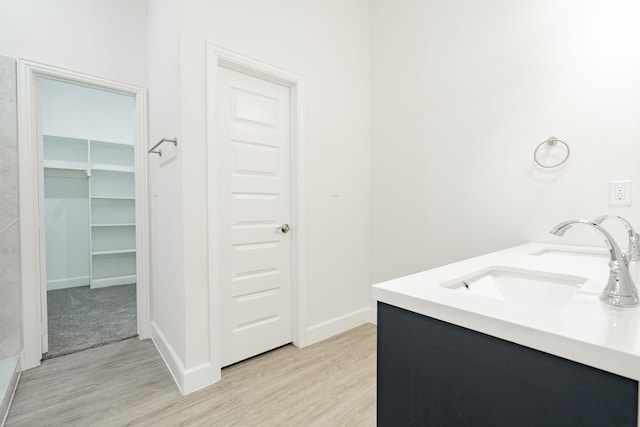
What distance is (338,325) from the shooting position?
2.51 m

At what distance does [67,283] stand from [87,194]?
4.05 ft

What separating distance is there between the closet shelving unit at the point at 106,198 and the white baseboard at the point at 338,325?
3.41 m

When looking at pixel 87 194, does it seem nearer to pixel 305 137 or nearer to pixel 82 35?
pixel 82 35

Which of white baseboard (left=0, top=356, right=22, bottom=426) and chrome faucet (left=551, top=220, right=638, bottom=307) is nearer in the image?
chrome faucet (left=551, top=220, right=638, bottom=307)

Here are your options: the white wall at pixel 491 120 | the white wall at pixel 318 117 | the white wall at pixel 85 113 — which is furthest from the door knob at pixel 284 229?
the white wall at pixel 85 113

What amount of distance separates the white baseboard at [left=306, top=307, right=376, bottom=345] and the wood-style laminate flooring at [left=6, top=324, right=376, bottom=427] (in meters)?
0.12

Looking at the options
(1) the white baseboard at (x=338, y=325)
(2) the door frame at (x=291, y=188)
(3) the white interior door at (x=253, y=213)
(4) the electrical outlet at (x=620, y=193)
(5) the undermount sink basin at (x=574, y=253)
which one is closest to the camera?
(5) the undermount sink basin at (x=574, y=253)

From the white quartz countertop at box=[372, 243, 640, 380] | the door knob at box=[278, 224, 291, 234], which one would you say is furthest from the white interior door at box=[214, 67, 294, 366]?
the white quartz countertop at box=[372, 243, 640, 380]

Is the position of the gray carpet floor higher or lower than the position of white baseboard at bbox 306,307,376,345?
lower

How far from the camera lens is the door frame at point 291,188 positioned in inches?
70.9

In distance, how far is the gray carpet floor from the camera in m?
2.39

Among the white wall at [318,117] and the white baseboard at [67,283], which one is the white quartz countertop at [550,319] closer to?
the white wall at [318,117]

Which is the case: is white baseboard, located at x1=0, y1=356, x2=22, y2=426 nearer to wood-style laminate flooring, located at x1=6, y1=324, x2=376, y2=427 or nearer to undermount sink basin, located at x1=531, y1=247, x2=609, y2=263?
wood-style laminate flooring, located at x1=6, y1=324, x2=376, y2=427

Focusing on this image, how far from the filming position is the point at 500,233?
75.9 inches
